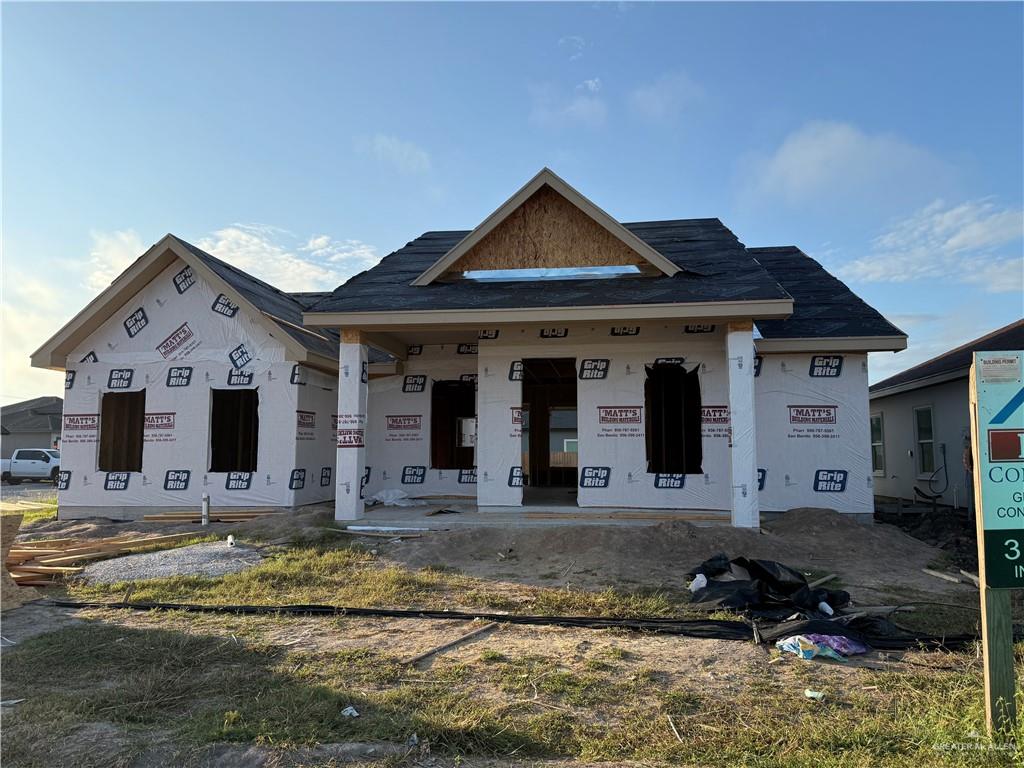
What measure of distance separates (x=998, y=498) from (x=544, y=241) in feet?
31.8

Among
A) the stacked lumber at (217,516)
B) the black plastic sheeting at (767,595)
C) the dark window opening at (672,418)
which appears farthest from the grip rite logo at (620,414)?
the stacked lumber at (217,516)

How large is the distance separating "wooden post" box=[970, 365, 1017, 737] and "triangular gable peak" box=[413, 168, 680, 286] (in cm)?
861

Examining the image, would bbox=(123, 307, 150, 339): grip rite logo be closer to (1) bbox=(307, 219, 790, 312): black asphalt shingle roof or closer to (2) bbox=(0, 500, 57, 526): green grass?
(2) bbox=(0, 500, 57, 526): green grass

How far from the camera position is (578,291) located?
1163cm

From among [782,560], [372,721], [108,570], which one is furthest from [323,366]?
[372,721]

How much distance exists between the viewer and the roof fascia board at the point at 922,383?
47.4 feet

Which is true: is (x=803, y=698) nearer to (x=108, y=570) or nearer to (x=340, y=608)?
(x=340, y=608)

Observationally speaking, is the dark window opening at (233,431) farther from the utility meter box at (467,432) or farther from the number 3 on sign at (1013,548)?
the number 3 on sign at (1013,548)

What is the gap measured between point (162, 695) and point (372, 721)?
5.18 feet

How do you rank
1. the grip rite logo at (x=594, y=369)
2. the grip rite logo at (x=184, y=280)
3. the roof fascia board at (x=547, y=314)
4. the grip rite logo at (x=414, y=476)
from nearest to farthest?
1. the roof fascia board at (x=547, y=314)
2. the grip rite logo at (x=594, y=369)
3. the grip rite logo at (x=184, y=280)
4. the grip rite logo at (x=414, y=476)

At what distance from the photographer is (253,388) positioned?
13938 millimetres

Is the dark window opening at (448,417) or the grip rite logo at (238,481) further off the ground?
the dark window opening at (448,417)

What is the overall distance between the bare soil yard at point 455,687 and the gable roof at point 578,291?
15.4ft

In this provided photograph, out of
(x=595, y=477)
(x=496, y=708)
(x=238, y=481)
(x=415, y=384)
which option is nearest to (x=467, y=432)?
(x=415, y=384)
